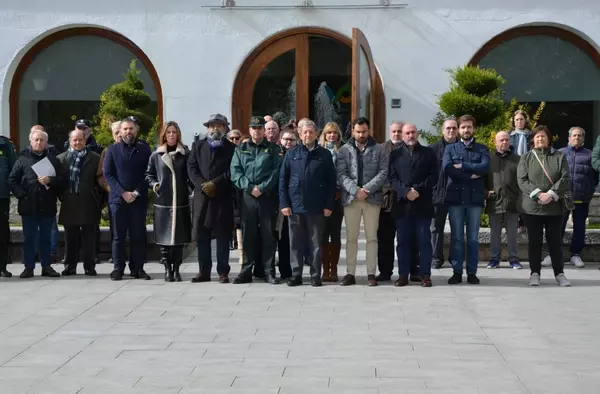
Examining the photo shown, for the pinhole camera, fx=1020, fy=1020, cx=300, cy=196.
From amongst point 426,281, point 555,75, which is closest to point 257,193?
point 426,281

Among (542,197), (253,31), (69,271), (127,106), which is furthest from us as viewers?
(253,31)

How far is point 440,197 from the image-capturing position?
1173 cm

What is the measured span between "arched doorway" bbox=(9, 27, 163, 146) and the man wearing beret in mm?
6453

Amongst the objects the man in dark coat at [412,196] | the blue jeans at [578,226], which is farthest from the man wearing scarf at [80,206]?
the blue jeans at [578,226]

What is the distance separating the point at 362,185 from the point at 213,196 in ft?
5.45

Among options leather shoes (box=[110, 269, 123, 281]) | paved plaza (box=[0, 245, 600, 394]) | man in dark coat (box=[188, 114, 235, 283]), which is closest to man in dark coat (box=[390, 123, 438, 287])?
paved plaza (box=[0, 245, 600, 394])

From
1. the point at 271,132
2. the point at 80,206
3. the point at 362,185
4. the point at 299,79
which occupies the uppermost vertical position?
the point at 299,79

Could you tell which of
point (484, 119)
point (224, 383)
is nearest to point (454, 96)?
point (484, 119)

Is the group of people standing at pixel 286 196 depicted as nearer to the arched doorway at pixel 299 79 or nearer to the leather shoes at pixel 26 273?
the leather shoes at pixel 26 273

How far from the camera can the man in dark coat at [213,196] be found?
11383 millimetres

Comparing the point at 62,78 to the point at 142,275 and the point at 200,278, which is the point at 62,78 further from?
the point at 200,278

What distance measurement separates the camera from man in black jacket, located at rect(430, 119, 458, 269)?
11.8 meters

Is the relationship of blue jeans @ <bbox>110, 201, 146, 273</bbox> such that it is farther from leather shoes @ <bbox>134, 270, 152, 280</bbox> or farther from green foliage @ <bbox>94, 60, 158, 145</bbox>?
green foliage @ <bbox>94, 60, 158, 145</bbox>

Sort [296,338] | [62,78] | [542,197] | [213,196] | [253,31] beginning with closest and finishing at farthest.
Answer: [296,338] < [542,197] < [213,196] < [253,31] < [62,78]
